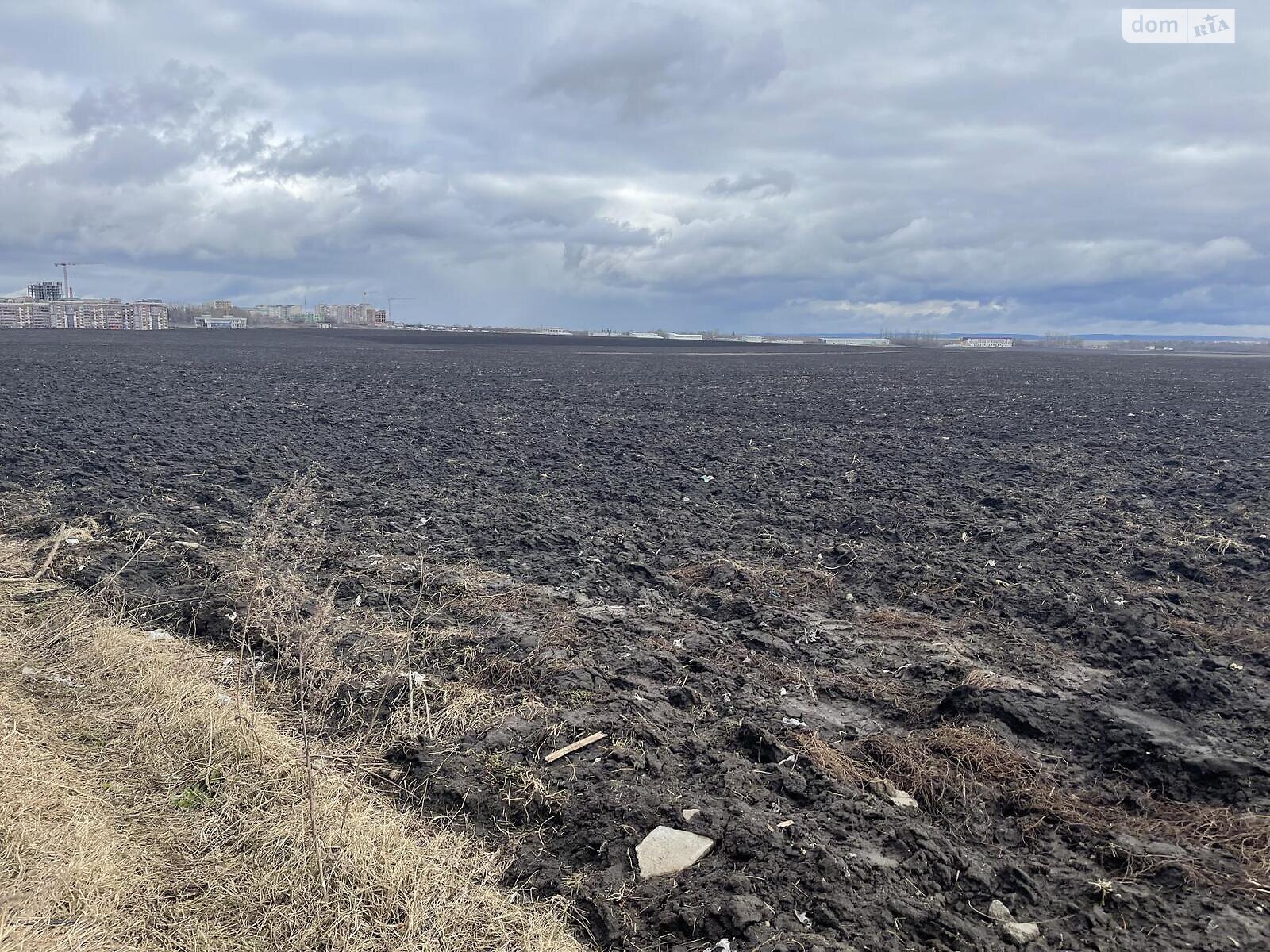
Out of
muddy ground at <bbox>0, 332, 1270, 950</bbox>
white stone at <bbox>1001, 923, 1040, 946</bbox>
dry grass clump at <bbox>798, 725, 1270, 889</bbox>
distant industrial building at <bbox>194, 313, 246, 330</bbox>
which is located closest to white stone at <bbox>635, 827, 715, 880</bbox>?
muddy ground at <bbox>0, 332, 1270, 950</bbox>

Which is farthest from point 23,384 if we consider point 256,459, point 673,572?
point 673,572

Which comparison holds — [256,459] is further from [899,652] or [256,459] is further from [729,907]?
[729,907]

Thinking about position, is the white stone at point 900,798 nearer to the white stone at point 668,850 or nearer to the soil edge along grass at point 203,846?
the white stone at point 668,850

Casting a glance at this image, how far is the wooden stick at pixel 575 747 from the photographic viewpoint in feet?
15.8

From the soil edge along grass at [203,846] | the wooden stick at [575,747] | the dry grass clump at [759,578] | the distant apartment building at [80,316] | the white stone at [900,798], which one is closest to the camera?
the soil edge along grass at [203,846]

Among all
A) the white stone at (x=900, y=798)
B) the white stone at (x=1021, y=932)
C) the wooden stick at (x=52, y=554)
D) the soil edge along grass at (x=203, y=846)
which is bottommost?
the white stone at (x=1021, y=932)

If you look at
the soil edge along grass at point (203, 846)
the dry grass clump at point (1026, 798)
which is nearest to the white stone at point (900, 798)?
the dry grass clump at point (1026, 798)

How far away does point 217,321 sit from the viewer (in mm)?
163125

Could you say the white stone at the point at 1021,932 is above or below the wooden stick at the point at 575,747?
below

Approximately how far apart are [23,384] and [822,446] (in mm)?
23302

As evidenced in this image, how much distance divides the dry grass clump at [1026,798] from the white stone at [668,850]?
1.03 metres

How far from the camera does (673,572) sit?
872 centimetres

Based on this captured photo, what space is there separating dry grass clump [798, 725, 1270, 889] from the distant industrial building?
519ft

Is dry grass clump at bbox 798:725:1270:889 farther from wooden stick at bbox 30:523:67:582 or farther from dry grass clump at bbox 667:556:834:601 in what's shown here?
wooden stick at bbox 30:523:67:582
